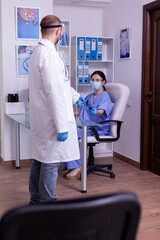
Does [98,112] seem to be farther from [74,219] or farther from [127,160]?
[74,219]

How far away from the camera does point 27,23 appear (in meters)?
4.11

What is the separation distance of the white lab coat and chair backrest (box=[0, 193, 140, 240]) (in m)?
1.58

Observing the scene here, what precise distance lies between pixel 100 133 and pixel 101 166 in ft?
1.44

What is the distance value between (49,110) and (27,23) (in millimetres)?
2059

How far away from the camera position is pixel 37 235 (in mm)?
762

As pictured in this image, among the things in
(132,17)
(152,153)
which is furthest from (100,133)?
(132,17)

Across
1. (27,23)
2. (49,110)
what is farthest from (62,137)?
(27,23)

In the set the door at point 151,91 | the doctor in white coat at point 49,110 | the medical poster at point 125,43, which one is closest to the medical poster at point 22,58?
the medical poster at point 125,43

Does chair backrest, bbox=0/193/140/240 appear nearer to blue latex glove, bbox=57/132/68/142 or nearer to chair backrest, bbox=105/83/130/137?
blue latex glove, bbox=57/132/68/142

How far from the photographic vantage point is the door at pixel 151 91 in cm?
392

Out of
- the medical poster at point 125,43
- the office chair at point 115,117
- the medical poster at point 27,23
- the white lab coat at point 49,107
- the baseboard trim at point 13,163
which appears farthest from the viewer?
the medical poster at point 125,43

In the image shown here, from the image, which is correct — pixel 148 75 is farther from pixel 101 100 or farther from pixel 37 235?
pixel 37 235

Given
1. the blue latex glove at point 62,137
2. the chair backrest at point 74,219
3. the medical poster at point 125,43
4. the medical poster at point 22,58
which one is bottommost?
the blue latex glove at point 62,137

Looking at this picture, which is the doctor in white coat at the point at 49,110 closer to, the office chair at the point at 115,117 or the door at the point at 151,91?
the office chair at the point at 115,117
